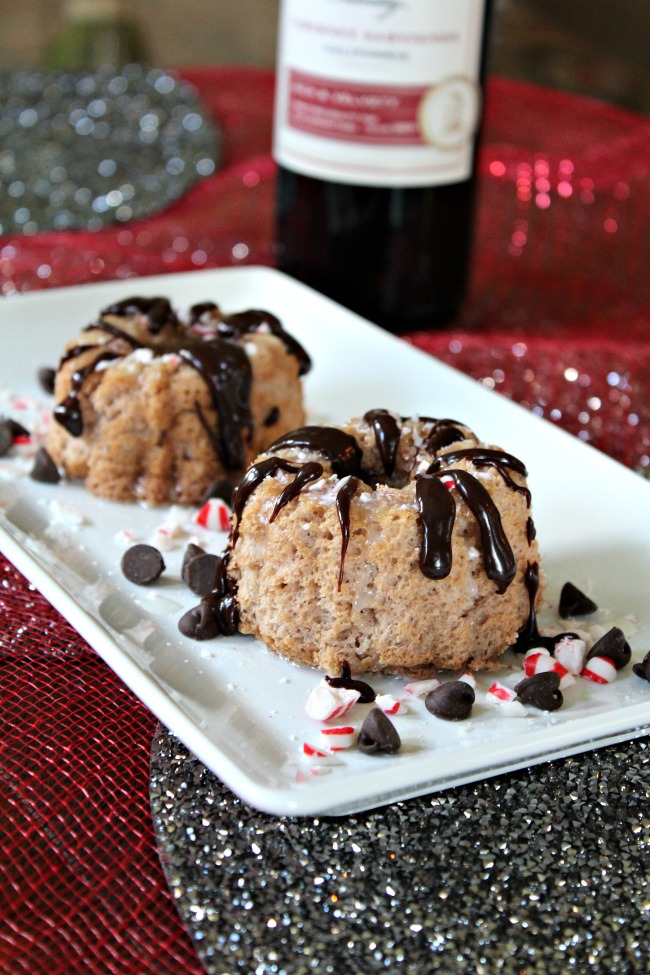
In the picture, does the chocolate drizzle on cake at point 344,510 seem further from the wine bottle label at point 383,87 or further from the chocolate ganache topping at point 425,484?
the wine bottle label at point 383,87

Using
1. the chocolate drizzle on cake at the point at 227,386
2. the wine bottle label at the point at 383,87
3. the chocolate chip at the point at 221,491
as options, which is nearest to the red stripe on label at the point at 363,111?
the wine bottle label at the point at 383,87

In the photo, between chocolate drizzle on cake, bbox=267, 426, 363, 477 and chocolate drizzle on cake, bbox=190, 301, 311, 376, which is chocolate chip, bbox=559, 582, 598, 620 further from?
chocolate drizzle on cake, bbox=190, 301, 311, 376

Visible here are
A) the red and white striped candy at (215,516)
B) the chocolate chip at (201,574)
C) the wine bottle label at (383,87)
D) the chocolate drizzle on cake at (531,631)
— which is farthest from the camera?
the wine bottle label at (383,87)

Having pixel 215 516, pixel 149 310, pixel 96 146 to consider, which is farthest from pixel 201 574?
pixel 96 146

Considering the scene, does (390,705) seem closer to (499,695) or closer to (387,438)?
(499,695)

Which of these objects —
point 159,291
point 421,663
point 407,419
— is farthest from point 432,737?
point 159,291

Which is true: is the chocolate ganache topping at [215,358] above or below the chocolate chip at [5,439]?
above
